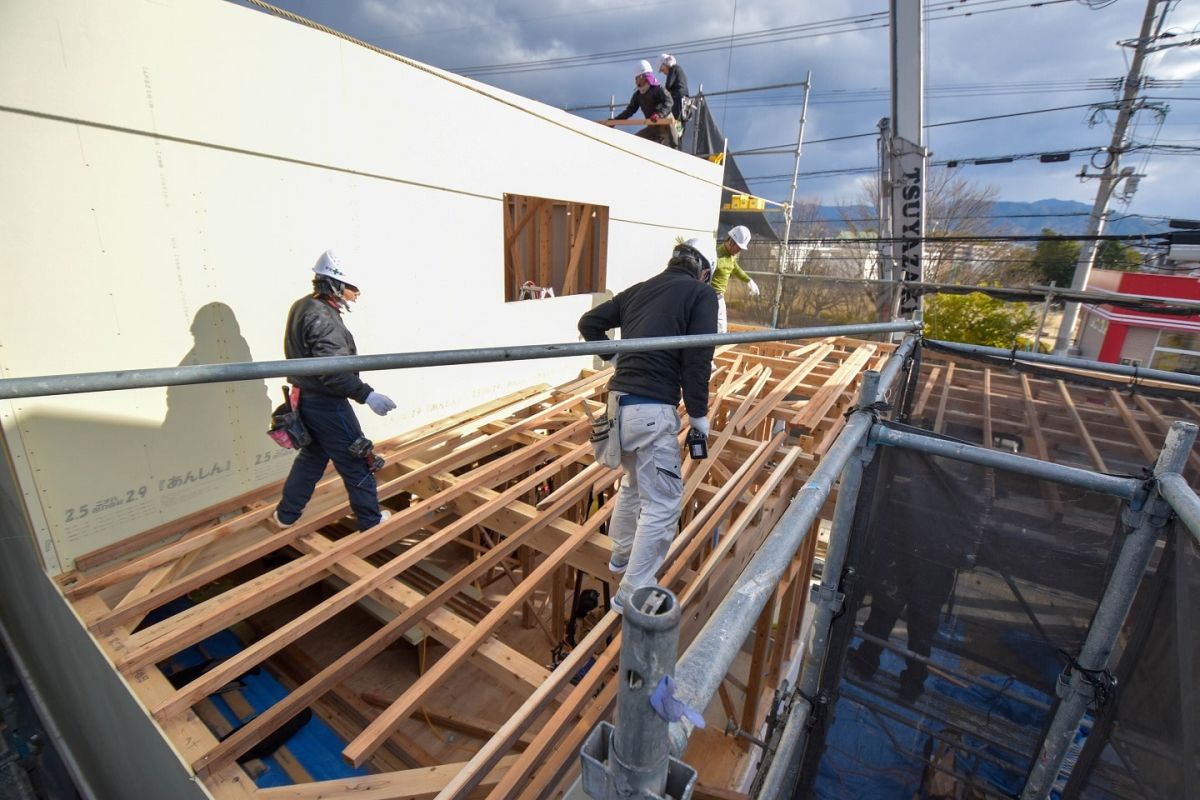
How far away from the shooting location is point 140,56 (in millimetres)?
2764

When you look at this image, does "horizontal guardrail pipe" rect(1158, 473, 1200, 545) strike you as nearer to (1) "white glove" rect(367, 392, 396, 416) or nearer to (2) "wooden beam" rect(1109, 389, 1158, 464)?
(2) "wooden beam" rect(1109, 389, 1158, 464)

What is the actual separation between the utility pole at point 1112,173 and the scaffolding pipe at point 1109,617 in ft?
54.7

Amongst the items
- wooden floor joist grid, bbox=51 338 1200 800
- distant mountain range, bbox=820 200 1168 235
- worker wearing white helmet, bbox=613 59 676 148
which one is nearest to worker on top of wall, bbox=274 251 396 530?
wooden floor joist grid, bbox=51 338 1200 800

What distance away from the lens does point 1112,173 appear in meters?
14.5

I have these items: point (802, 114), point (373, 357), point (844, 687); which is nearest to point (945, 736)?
point (844, 687)

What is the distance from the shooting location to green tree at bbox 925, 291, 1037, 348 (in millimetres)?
12742

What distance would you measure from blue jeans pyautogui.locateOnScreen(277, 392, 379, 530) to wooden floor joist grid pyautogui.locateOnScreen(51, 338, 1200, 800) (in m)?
0.21

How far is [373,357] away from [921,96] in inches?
380

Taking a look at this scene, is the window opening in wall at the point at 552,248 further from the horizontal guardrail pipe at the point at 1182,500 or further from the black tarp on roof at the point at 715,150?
the horizontal guardrail pipe at the point at 1182,500

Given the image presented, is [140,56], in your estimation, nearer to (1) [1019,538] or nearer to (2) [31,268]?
(2) [31,268]

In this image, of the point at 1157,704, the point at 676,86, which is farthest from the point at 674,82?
the point at 1157,704

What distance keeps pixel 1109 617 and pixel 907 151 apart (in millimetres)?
8269

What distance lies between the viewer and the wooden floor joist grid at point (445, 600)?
7.09 ft

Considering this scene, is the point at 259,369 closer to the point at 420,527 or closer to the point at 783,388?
the point at 420,527
